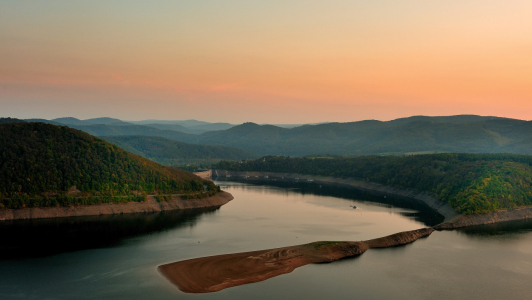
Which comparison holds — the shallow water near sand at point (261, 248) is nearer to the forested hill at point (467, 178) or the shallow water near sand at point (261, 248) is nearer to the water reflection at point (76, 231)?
the water reflection at point (76, 231)

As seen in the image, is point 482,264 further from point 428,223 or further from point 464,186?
point 464,186

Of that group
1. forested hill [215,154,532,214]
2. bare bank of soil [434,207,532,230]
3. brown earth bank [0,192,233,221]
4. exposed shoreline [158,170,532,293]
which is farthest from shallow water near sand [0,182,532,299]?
forested hill [215,154,532,214]

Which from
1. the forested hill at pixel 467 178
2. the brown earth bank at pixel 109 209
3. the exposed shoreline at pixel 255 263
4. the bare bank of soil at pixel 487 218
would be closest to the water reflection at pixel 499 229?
the bare bank of soil at pixel 487 218

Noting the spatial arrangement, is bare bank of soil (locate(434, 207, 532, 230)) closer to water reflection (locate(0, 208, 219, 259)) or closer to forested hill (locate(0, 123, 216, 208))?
water reflection (locate(0, 208, 219, 259))

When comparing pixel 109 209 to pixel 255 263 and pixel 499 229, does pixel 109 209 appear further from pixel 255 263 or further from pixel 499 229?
pixel 499 229

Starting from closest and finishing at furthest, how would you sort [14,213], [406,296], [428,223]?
[406,296], [14,213], [428,223]

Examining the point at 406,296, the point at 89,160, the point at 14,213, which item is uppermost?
the point at 89,160

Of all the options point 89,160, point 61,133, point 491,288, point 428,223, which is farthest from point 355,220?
point 61,133
